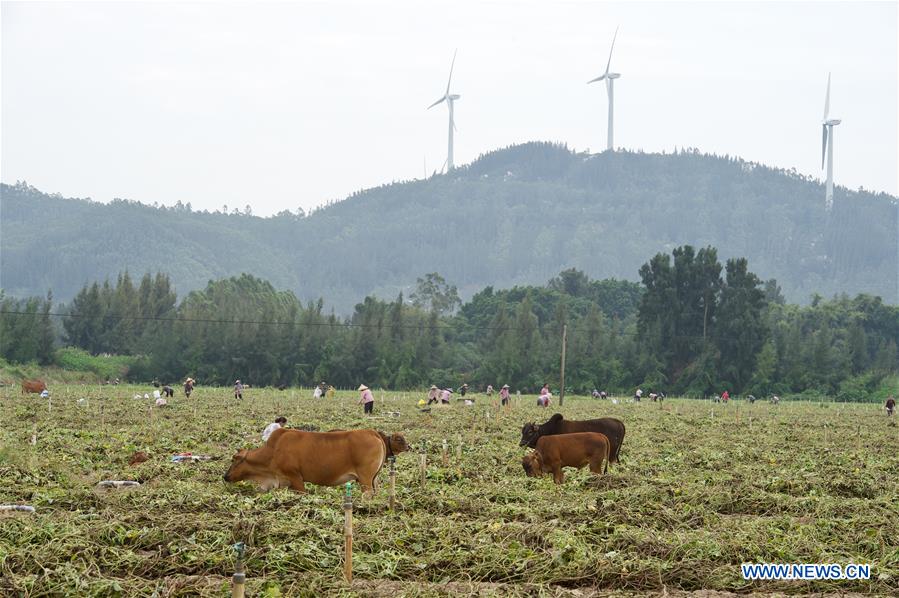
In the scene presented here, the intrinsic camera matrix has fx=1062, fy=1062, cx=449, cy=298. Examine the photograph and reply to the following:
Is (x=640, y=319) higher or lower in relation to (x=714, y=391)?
higher

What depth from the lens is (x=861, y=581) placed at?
1128cm

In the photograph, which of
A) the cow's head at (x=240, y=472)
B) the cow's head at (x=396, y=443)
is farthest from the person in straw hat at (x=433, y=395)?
the cow's head at (x=240, y=472)

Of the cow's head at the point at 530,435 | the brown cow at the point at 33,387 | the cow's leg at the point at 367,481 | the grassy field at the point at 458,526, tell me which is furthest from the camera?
the brown cow at the point at 33,387

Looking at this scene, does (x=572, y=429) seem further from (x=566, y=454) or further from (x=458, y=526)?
(x=458, y=526)

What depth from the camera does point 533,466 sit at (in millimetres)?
18797

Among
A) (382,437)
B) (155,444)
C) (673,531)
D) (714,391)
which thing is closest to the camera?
(673,531)

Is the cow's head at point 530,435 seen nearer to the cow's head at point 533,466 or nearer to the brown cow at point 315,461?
the cow's head at point 533,466

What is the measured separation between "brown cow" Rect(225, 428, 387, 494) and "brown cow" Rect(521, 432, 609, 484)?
3464 millimetres

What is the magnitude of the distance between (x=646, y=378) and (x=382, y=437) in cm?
7534

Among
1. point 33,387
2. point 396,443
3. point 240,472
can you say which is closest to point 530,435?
point 396,443

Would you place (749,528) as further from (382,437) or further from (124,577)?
(124,577)

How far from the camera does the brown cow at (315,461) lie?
16422 millimetres

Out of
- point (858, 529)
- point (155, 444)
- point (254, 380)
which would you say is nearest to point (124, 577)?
point (858, 529)

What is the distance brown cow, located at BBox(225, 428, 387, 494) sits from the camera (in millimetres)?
16422
